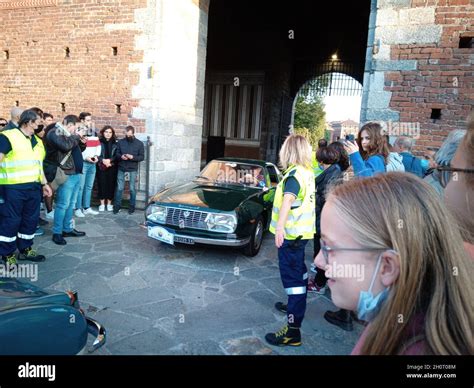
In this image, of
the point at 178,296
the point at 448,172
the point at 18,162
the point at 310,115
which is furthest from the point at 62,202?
the point at 310,115

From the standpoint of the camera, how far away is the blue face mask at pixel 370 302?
1.07 metres

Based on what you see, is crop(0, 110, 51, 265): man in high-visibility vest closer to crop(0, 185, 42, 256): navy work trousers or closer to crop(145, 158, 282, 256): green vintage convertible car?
crop(0, 185, 42, 256): navy work trousers

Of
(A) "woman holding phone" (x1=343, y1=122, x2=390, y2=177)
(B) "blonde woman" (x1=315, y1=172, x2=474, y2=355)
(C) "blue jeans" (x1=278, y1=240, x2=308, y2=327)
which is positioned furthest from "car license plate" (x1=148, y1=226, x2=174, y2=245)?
(B) "blonde woman" (x1=315, y1=172, x2=474, y2=355)

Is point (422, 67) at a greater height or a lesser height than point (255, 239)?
greater

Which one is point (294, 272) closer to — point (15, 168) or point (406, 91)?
point (15, 168)

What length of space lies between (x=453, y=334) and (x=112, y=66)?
30.8ft

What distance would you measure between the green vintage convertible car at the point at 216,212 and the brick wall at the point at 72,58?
3.66 meters

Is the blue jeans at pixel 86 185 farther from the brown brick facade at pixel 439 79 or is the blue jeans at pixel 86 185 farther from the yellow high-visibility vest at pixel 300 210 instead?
the brown brick facade at pixel 439 79

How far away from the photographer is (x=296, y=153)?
347 centimetres

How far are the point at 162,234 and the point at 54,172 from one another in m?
2.22

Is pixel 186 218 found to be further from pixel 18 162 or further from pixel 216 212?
pixel 18 162

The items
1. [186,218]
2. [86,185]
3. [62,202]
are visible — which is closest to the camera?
[186,218]
